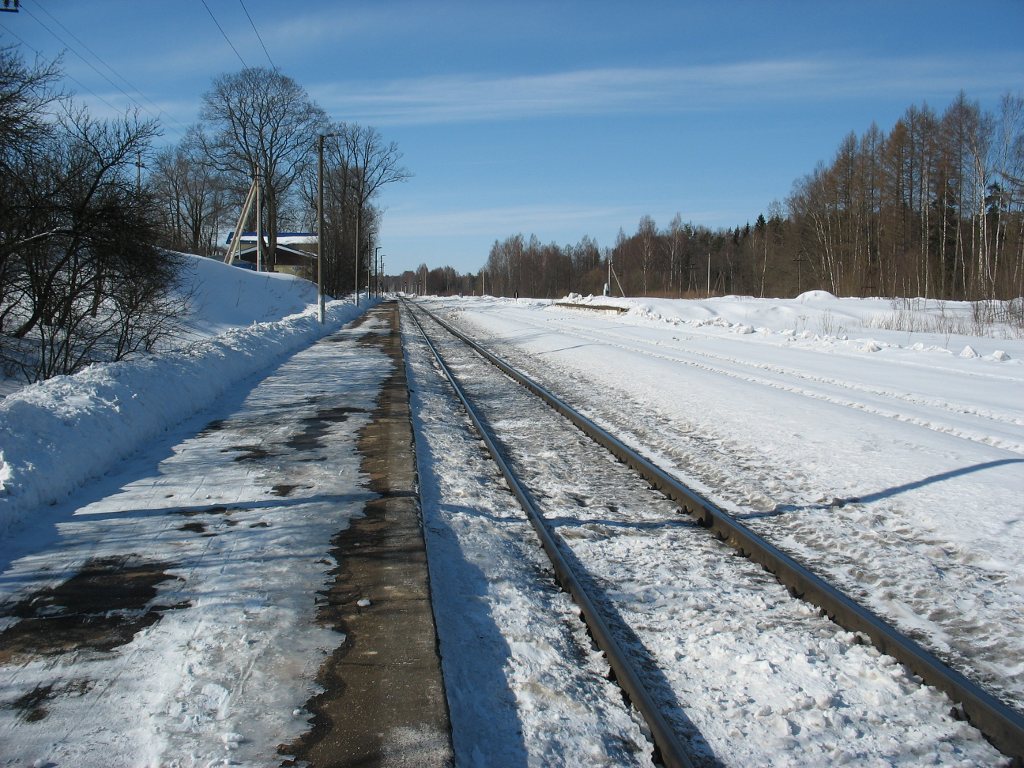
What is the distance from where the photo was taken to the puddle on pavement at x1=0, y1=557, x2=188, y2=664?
3.88m

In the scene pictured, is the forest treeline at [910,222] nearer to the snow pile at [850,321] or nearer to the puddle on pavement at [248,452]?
the snow pile at [850,321]

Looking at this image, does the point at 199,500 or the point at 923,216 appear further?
the point at 923,216

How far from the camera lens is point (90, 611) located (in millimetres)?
4254

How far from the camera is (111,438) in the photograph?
7.84 metres

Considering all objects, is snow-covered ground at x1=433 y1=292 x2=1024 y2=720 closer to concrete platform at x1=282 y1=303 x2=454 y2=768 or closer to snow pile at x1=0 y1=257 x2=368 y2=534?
concrete platform at x1=282 y1=303 x2=454 y2=768

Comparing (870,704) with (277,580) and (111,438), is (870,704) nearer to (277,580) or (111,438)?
(277,580)

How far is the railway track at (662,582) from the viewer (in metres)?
3.43

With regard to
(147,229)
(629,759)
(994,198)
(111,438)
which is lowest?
(629,759)

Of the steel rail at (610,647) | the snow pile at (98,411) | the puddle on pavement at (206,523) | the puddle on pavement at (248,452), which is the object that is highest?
the snow pile at (98,411)

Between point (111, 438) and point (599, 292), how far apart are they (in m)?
116

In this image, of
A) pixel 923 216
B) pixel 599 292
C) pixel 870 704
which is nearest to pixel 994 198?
pixel 923 216

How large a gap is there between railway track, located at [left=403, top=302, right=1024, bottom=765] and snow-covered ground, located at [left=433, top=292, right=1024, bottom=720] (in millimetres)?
313

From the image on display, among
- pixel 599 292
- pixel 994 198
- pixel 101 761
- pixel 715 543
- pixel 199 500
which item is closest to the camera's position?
pixel 101 761

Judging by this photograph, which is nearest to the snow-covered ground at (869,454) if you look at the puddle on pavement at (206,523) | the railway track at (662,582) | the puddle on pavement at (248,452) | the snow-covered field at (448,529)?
the snow-covered field at (448,529)
